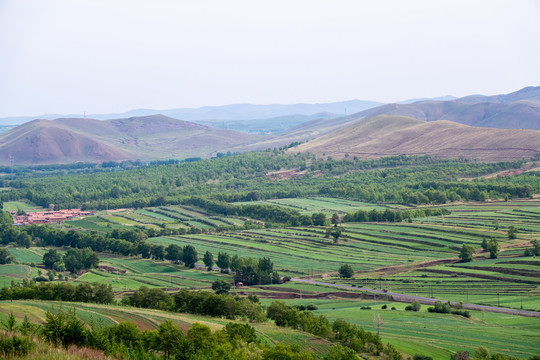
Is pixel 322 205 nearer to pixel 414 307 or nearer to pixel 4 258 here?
pixel 4 258

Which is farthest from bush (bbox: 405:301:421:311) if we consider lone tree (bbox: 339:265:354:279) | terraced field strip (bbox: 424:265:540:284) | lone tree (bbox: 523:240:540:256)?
lone tree (bbox: 523:240:540:256)

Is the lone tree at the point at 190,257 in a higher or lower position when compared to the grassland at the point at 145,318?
lower

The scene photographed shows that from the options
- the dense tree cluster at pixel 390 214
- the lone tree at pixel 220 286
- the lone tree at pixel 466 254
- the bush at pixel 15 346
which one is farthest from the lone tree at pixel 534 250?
the bush at pixel 15 346

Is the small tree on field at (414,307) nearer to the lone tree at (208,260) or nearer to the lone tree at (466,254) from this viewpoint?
the lone tree at (466,254)

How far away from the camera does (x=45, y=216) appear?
16925cm

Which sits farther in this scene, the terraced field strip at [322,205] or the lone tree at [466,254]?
the terraced field strip at [322,205]

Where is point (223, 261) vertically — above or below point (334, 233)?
below

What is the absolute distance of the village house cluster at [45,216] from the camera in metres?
160

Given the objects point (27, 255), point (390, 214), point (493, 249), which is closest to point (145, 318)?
point (493, 249)

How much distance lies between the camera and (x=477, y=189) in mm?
164250

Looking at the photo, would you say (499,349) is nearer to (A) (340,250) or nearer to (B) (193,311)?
(B) (193,311)

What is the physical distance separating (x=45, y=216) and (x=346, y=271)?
Result: 97530 mm

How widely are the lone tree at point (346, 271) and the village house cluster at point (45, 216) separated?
8649cm

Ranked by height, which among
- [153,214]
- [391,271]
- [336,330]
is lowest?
[391,271]
